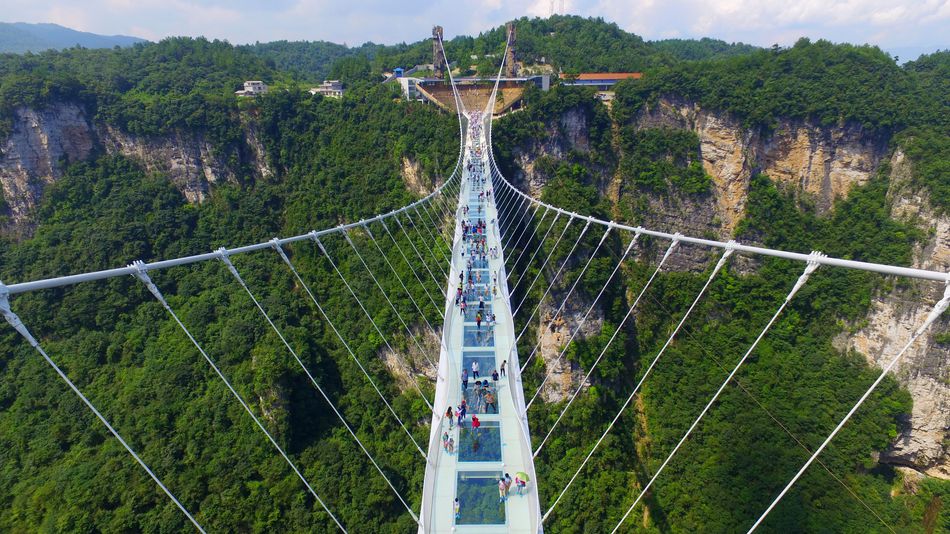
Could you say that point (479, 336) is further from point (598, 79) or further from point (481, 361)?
point (598, 79)

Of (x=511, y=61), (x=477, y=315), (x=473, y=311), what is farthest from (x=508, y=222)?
(x=511, y=61)

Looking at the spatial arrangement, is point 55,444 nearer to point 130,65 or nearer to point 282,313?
point 282,313

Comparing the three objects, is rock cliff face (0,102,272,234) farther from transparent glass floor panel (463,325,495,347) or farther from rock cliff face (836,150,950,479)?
rock cliff face (836,150,950,479)

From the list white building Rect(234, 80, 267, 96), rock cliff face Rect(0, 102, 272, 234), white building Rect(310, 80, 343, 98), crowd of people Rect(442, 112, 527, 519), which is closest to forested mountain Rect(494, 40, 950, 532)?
crowd of people Rect(442, 112, 527, 519)

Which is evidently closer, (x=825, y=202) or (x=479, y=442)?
(x=479, y=442)

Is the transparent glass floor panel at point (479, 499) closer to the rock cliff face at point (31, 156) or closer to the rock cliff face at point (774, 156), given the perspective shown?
the rock cliff face at point (774, 156)

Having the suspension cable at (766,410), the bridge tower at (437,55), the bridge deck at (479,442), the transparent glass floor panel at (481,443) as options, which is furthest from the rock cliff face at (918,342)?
the bridge tower at (437,55)
